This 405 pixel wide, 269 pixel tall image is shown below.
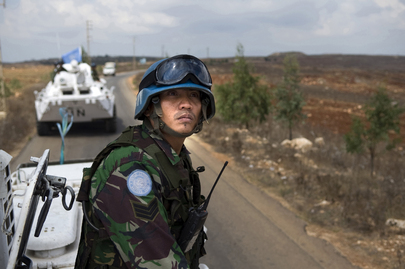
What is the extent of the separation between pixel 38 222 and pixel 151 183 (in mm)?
590

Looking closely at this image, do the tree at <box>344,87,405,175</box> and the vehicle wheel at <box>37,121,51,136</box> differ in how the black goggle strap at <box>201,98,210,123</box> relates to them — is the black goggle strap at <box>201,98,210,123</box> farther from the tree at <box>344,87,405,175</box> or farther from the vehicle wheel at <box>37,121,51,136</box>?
the vehicle wheel at <box>37,121,51,136</box>

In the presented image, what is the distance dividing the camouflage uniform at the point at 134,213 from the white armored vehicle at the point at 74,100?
9654 mm

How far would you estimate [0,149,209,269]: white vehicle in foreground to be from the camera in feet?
5.16

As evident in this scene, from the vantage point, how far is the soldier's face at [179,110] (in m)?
1.82

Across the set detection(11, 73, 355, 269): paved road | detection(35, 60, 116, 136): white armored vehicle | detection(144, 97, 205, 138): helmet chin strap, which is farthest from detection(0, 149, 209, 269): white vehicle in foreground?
detection(35, 60, 116, 136): white armored vehicle

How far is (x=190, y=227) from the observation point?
177cm

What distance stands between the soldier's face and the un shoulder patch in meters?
0.35

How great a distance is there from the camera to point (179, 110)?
1833mm

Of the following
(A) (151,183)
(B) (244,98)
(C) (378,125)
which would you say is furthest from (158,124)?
(B) (244,98)

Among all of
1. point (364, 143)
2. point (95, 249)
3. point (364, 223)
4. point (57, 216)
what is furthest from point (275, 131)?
point (95, 249)

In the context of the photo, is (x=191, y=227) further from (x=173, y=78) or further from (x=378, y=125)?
(x=378, y=125)

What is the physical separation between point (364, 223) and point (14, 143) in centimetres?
917

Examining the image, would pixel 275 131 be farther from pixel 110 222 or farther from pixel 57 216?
pixel 110 222

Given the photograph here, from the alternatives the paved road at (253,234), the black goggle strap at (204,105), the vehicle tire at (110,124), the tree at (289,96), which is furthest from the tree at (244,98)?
the black goggle strap at (204,105)
